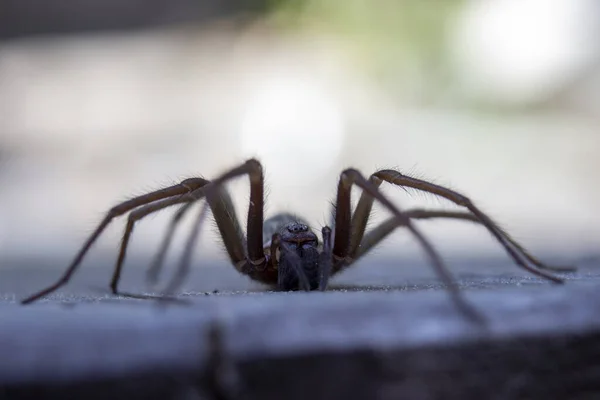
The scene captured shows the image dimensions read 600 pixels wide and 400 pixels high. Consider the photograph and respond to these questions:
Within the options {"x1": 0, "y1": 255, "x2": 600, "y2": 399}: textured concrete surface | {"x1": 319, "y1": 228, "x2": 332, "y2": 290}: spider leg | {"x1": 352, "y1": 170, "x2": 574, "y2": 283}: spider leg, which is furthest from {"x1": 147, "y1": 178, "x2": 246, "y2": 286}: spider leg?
{"x1": 0, "y1": 255, "x2": 600, "y2": 399}: textured concrete surface

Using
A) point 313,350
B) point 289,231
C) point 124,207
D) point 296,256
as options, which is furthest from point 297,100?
point 313,350

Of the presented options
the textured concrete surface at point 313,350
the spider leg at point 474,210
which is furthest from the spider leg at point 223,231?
the textured concrete surface at point 313,350

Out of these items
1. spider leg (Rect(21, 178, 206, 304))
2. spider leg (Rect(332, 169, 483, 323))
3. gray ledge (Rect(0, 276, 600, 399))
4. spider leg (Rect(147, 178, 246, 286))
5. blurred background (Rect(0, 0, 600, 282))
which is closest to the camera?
gray ledge (Rect(0, 276, 600, 399))

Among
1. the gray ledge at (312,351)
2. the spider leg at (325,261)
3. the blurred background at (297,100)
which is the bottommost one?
the gray ledge at (312,351)

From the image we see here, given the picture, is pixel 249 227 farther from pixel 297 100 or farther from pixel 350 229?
pixel 297 100

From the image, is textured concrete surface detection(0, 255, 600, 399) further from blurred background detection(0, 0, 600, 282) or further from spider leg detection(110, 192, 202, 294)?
blurred background detection(0, 0, 600, 282)

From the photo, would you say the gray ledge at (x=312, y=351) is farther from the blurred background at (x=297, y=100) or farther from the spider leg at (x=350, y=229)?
the blurred background at (x=297, y=100)

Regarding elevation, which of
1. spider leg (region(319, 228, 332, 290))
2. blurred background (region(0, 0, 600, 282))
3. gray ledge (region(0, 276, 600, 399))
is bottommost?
gray ledge (region(0, 276, 600, 399))
